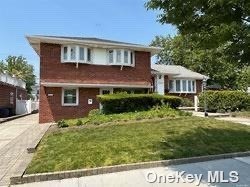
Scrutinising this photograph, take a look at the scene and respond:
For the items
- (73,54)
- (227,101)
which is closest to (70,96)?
(73,54)

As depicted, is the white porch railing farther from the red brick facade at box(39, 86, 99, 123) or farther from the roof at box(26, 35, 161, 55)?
the red brick facade at box(39, 86, 99, 123)

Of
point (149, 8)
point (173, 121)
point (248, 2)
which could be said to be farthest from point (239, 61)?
point (173, 121)

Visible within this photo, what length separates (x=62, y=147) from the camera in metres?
11.0

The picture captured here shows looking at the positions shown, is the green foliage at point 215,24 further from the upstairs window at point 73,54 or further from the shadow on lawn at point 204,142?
the upstairs window at point 73,54

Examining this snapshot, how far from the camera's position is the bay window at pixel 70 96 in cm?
2328

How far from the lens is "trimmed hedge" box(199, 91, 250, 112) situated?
2573cm

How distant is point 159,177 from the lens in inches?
313

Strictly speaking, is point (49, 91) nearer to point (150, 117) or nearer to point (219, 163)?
point (150, 117)

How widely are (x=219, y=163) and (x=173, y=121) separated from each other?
22.8 feet

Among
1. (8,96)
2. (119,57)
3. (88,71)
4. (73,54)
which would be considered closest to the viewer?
(73,54)

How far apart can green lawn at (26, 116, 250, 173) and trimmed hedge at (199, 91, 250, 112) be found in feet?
34.8

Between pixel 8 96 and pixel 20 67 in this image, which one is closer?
pixel 8 96

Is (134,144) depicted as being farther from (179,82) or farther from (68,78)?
(179,82)

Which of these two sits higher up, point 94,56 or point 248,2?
point 94,56
